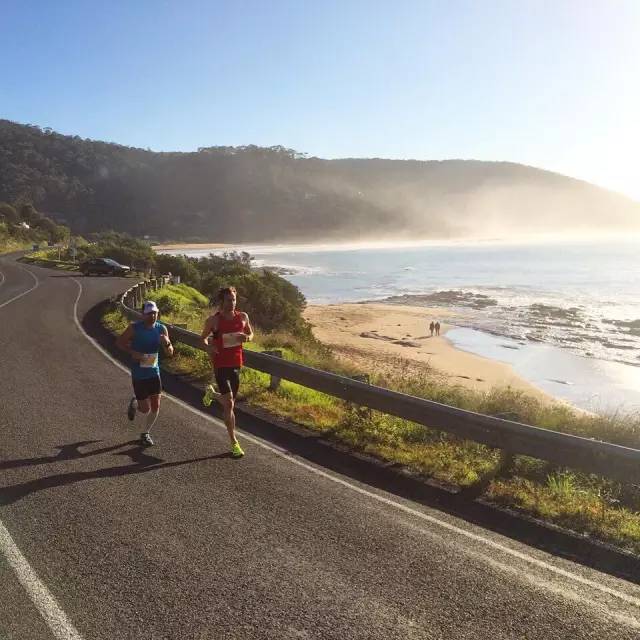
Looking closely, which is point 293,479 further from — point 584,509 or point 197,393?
point 197,393

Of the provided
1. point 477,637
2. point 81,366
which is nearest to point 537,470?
point 477,637

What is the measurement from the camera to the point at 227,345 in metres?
7.51

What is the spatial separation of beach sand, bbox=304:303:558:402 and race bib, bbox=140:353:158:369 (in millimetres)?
14388

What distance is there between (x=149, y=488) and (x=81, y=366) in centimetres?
774

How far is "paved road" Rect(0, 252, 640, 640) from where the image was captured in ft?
13.1

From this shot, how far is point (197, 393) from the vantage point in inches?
442

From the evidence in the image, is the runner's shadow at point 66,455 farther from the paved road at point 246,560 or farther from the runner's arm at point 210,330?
the runner's arm at point 210,330

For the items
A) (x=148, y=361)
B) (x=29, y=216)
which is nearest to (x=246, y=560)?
(x=148, y=361)

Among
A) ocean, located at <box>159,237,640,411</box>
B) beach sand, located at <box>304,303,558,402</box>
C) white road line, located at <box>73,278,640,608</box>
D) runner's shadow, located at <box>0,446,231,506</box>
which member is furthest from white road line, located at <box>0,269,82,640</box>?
ocean, located at <box>159,237,640,411</box>

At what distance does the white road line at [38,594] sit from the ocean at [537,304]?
17929mm

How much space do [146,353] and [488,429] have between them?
4.51 m

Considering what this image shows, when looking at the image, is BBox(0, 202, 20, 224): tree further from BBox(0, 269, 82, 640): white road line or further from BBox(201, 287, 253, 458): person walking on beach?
BBox(0, 269, 82, 640): white road line

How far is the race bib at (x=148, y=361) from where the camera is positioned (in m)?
7.72

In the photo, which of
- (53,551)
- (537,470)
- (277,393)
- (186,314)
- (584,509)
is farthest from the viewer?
(186,314)
